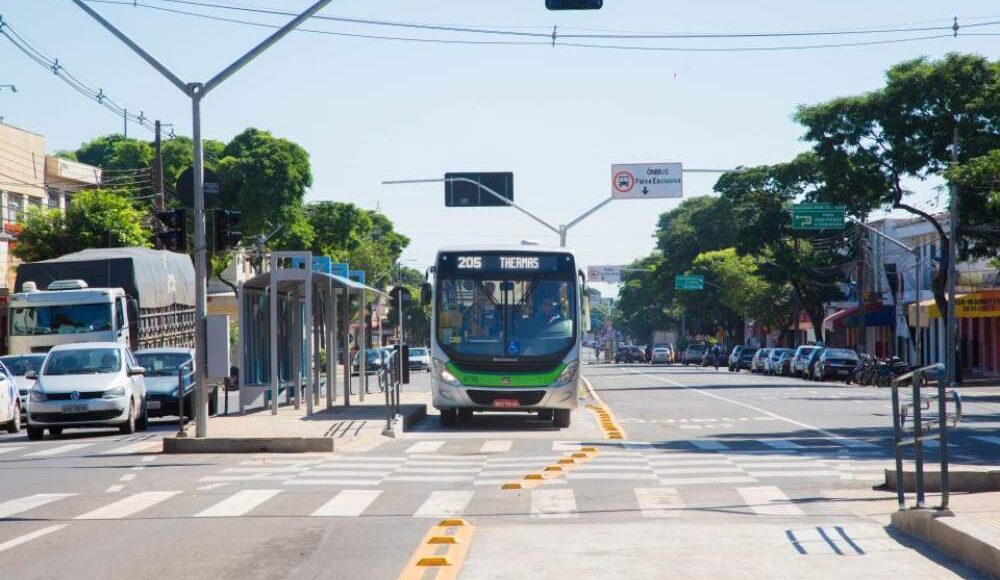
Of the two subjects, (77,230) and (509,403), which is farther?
(77,230)

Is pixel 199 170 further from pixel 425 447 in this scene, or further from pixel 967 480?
pixel 967 480

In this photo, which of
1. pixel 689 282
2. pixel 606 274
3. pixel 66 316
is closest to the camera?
pixel 66 316

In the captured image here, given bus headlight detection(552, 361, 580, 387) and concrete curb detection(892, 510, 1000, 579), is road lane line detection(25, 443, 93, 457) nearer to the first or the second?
bus headlight detection(552, 361, 580, 387)

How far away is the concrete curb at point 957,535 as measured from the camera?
9.11m

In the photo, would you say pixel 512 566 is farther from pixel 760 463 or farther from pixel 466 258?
pixel 466 258

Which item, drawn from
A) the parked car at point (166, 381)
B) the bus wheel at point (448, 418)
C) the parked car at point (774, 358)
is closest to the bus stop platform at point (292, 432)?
the bus wheel at point (448, 418)

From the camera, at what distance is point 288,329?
116 ft

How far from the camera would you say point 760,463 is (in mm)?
18375

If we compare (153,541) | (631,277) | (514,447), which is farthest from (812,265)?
(631,277)

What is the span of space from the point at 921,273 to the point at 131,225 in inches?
1541

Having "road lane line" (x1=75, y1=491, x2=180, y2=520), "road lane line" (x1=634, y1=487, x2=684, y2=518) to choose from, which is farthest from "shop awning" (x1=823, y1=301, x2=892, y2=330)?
"road lane line" (x1=75, y1=491, x2=180, y2=520)

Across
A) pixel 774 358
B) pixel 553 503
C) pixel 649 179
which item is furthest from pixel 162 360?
pixel 774 358

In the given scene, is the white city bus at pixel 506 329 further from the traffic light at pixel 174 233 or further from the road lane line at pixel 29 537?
the road lane line at pixel 29 537

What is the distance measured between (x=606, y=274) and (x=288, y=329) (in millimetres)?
78303
